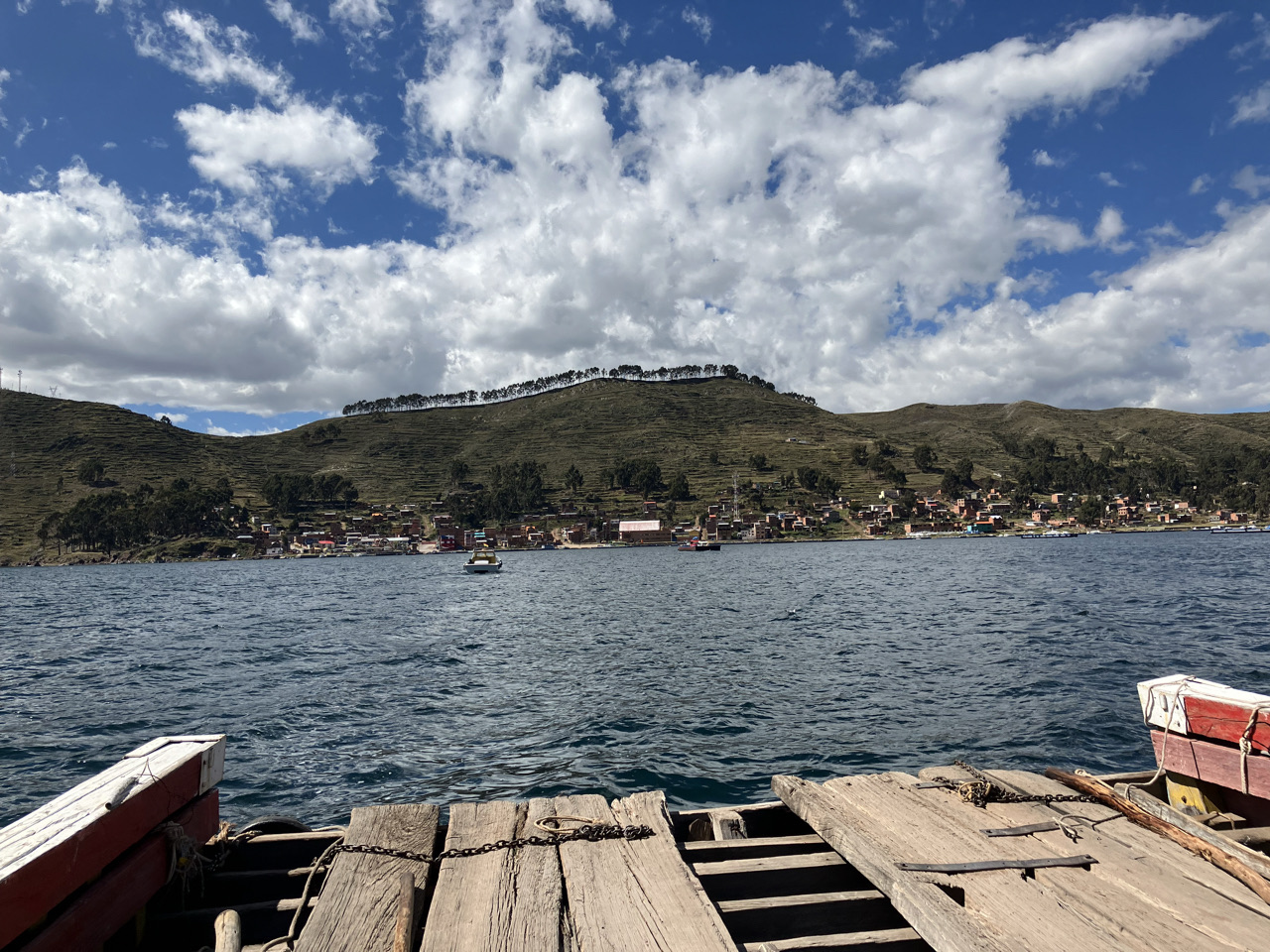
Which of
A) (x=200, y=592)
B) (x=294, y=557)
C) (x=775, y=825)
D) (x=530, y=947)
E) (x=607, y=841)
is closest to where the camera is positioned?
(x=530, y=947)

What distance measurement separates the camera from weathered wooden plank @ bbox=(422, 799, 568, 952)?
4.59 metres

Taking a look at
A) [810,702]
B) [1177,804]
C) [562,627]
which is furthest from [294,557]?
[1177,804]

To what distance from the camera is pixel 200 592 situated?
80062mm

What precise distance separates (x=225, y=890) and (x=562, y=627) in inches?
1377

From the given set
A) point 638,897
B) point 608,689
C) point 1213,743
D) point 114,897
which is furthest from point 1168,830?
point 608,689

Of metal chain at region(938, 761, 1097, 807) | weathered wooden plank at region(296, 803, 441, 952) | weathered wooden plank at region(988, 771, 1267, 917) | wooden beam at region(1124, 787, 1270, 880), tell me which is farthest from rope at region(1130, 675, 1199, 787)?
weathered wooden plank at region(296, 803, 441, 952)

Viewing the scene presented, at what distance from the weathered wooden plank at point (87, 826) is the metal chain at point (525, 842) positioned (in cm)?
158

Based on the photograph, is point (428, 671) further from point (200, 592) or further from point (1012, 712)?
point (200, 592)

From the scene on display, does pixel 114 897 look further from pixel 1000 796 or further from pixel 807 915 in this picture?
pixel 1000 796

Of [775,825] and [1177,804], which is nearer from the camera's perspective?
[775,825]

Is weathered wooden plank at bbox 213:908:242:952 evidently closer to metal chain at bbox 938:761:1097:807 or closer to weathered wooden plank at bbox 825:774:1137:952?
weathered wooden plank at bbox 825:774:1137:952

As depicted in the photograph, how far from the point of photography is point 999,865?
Result: 5.55m

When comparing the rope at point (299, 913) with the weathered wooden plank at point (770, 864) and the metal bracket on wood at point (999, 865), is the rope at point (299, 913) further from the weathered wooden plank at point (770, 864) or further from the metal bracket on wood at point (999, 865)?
the metal bracket on wood at point (999, 865)

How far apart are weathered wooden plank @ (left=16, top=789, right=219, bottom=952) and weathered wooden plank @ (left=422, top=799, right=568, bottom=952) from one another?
2.33m
